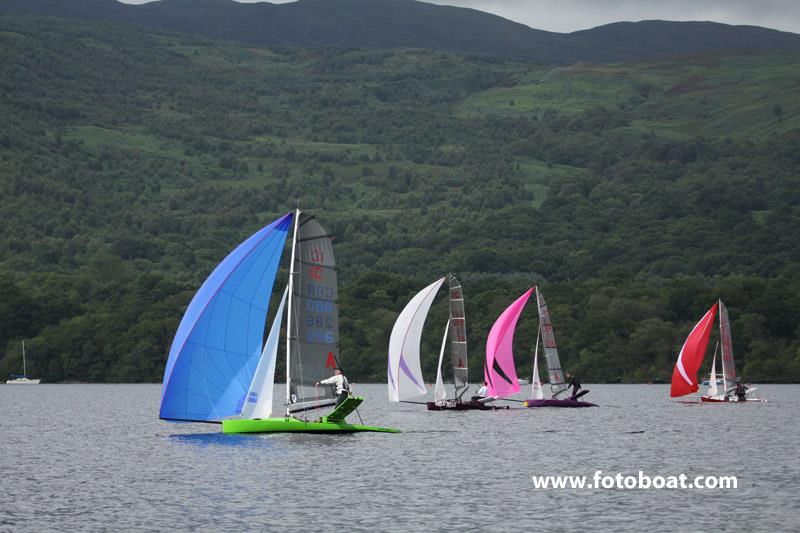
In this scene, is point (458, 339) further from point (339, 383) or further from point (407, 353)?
point (339, 383)

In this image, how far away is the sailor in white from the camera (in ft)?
174

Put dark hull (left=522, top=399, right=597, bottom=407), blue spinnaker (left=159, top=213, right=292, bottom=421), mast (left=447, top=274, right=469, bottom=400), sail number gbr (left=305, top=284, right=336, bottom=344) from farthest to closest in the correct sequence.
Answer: dark hull (left=522, top=399, right=597, bottom=407)
mast (left=447, top=274, right=469, bottom=400)
sail number gbr (left=305, top=284, right=336, bottom=344)
blue spinnaker (left=159, top=213, right=292, bottom=421)

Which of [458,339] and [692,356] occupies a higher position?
[458,339]

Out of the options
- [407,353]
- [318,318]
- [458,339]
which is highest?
[318,318]

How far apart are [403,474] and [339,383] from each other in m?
6.11

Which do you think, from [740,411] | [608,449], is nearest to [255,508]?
[608,449]

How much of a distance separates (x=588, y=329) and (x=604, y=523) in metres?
121

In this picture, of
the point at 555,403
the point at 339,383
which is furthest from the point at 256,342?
the point at 555,403

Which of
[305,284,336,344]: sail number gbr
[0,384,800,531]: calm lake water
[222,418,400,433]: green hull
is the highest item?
[305,284,336,344]: sail number gbr

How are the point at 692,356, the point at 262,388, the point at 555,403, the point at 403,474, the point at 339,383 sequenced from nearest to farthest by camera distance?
the point at 403,474 < the point at 262,388 < the point at 339,383 < the point at 555,403 < the point at 692,356

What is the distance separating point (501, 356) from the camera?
274 feet

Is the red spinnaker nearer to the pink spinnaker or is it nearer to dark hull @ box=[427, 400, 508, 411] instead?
the pink spinnaker

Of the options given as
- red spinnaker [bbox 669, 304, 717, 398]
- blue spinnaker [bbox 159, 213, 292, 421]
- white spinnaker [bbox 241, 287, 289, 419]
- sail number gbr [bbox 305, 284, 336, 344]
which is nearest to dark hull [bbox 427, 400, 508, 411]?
red spinnaker [bbox 669, 304, 717, 398]

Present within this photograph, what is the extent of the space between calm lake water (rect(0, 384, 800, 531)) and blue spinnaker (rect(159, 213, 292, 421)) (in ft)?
7.20
